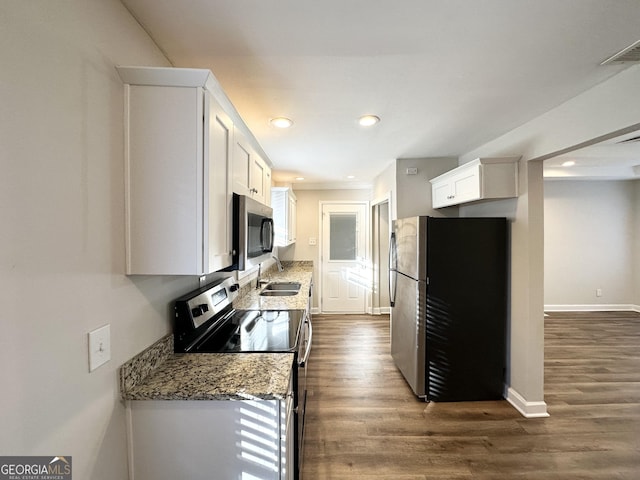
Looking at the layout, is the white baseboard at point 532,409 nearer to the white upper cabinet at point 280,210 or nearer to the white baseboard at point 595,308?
the white upper cabinet at point 280,210

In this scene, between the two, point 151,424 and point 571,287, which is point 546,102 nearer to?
point 151,424

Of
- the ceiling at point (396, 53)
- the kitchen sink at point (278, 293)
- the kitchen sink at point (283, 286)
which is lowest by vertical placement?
the kitchen sink at point (278, 293)

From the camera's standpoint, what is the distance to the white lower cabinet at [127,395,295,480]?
41.6 inches

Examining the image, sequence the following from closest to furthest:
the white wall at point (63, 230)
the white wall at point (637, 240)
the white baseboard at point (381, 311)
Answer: the white wall at point (63, 230)
the white wall at point (637, 240)
the white baseboard at point (381, 311)

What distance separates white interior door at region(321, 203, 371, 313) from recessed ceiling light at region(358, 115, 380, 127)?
291cm

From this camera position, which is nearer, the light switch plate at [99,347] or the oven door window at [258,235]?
the light switch plate at [99,347]

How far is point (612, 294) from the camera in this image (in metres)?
4.89

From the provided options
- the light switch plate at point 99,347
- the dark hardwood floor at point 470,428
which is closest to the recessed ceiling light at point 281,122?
the light switch plate at point 99,347

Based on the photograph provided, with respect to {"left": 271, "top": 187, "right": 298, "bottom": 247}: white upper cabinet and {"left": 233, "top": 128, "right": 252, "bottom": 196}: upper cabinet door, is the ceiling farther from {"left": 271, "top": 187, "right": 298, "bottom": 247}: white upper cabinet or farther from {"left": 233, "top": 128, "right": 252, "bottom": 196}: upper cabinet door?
{"left": 271, "top": 187, "right": 298, "bottom": 247}: white upper cabinet

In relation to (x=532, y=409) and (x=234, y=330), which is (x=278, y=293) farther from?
(x=532, y=409)

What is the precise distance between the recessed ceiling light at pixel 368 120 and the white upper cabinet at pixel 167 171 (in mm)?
1301

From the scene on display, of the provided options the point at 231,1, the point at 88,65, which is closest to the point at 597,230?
the point at 231,1

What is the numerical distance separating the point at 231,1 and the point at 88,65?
560 mm

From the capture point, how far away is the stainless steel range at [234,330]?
140 cm
